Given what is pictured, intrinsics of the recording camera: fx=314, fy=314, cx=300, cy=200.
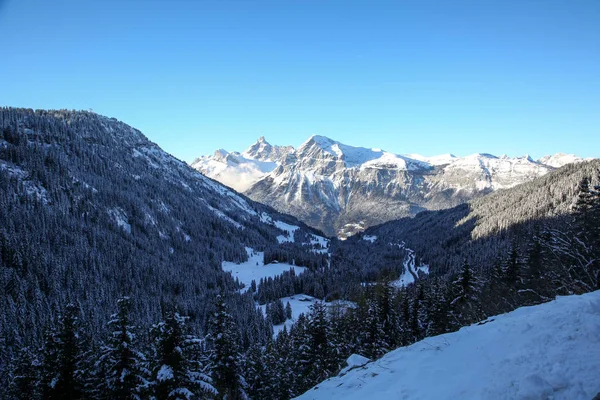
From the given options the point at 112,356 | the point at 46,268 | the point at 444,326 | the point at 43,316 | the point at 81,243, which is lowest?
the point at 444,326

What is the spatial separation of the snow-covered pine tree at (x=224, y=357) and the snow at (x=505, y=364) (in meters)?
14.4

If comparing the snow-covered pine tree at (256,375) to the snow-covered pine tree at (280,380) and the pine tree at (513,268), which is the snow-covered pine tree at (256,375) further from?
the pine tree at (513,268)

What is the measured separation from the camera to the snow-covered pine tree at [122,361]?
797 inches

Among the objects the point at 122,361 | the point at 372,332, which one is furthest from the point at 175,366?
the point at 372,332

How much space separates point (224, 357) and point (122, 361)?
10.2 m

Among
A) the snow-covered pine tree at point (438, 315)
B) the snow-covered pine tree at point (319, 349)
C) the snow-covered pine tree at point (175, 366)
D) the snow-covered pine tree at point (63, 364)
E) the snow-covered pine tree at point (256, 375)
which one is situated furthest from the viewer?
the snow-covered pine tree at point (256, 375)

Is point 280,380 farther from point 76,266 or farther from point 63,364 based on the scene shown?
point 76,266

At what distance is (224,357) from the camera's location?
28578 mm

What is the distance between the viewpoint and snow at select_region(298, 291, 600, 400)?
9.37 metres

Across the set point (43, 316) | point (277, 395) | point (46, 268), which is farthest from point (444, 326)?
point (46, 268)

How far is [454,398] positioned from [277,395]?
36652 mm

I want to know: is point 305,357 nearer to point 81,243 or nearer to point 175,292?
point 175,292

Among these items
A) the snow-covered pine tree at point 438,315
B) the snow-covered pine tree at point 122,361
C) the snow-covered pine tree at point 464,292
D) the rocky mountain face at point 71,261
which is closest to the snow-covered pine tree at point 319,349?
the snow-covered pine tree at point 438,315

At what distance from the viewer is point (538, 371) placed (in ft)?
32.7
